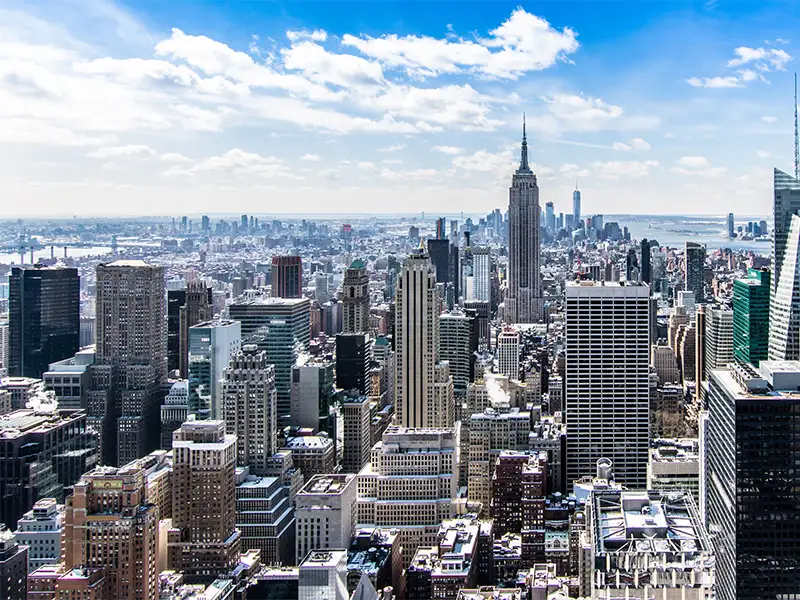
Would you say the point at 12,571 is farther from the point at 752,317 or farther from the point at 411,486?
the point at 752,317

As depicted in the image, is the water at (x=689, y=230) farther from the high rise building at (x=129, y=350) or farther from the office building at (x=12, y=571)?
the office building at (x=12, y=571)

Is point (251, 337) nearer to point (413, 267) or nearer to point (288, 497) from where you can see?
point (413, 267)

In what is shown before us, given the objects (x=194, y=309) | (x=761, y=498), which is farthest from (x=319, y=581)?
(x=194, y=309)

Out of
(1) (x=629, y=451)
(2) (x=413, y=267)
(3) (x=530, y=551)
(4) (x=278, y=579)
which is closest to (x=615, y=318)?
(1) (x=629, y=451)

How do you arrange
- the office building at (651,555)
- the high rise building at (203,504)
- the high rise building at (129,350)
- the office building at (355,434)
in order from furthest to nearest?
the high rise building at (129,350), the office building at (355,434), the high rise building at (203,504), the office building at (651,555)

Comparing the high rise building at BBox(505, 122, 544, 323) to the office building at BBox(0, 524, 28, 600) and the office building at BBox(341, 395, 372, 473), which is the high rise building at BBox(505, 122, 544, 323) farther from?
the office building at BBox(0, 524, 28, 600)

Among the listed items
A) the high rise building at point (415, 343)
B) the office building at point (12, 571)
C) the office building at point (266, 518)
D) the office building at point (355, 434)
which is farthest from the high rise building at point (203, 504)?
the high rise building at point (415, 343)
